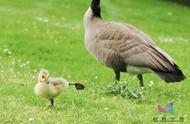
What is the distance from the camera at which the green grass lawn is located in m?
10.3

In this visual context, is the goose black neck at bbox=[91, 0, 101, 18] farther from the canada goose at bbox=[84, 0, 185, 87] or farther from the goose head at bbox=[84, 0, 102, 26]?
the canada goose at bbox=[84, 0, 185, 87]

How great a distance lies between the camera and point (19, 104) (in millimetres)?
10773

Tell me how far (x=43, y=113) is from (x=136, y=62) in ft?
13.9

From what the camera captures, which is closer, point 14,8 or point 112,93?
point 112,93

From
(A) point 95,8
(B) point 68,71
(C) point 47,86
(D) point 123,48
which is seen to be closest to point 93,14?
(A) point 95,8

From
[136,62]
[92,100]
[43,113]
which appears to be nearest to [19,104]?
[43,113]

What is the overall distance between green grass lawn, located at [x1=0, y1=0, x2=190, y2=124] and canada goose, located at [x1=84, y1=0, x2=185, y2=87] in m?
0.64

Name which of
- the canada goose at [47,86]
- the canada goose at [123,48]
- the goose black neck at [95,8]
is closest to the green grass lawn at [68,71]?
the canada goose at [47,86]

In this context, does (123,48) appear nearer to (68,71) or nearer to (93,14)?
(93,14)

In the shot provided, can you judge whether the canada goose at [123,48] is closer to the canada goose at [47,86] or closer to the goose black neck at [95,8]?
the goose black neck at [95,8]

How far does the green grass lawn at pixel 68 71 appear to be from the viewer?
10.3 meters

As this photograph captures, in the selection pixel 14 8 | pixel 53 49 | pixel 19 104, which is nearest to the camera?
pixel 19 104

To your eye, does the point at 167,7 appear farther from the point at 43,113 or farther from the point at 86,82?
the point at 43,113

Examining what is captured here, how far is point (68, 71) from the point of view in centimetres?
1770
